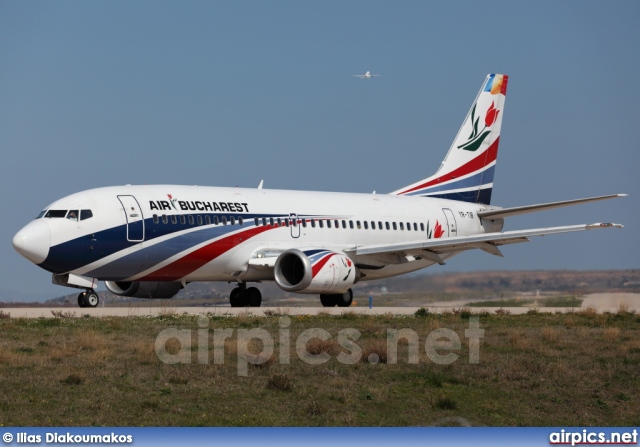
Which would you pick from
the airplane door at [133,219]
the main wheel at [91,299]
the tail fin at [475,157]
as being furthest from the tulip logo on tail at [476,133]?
the main wheel at [91,299]

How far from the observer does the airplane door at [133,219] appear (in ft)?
101

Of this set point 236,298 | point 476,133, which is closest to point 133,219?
point 236,298

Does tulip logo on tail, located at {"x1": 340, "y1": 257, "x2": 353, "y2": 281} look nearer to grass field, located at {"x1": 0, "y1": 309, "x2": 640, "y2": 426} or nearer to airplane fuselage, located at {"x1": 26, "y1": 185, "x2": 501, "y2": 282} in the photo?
airplane fuselage, located at {"x1": 26, "y1": 185, "x2": 501, "y2": 282}

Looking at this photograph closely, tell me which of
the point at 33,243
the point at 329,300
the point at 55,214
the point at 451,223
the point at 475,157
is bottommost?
the point at 329,300

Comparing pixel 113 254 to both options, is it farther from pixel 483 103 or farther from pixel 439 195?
pixel 483 103

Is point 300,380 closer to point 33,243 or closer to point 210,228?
point 33,243

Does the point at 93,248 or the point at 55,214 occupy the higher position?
the point at 55,214

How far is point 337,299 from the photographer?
36.6 meters

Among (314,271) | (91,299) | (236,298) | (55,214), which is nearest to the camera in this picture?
(55,214)

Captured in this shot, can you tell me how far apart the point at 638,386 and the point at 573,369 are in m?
1.47

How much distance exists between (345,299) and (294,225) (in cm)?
321

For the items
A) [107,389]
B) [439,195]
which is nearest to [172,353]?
[107,389]

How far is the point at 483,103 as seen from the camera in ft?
143

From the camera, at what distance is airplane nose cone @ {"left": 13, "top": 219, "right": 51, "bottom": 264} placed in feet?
95.6
